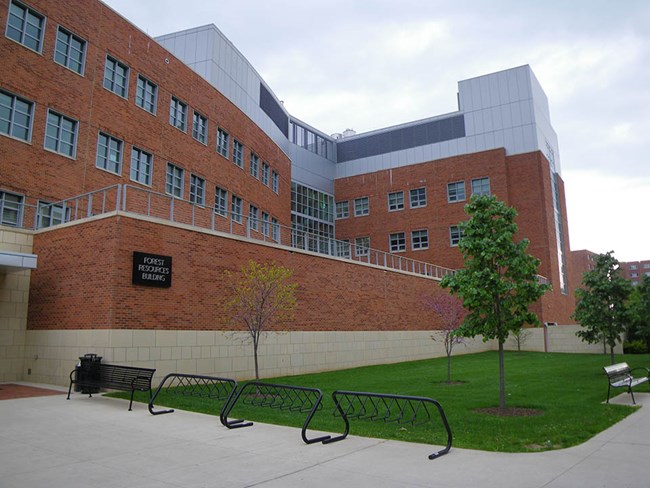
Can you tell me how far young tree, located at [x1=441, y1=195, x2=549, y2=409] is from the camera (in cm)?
1121

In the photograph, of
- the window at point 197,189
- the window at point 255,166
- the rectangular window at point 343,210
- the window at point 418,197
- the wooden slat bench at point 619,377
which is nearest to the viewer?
the wooden slat bench at point 619,377

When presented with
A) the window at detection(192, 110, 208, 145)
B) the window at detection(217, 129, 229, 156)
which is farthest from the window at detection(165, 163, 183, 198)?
the window at detection(217, 129, 229, 156)

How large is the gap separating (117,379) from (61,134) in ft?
42.0

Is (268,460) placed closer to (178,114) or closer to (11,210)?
(11,210)

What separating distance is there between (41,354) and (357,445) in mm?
13325

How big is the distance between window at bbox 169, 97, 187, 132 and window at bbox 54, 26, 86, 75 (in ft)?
16.9

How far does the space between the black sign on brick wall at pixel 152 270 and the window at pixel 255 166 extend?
18.0 m

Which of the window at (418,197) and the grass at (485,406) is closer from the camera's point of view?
the grass at (485,406)

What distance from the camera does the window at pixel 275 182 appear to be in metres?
36.8

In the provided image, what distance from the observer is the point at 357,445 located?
765 centimetres

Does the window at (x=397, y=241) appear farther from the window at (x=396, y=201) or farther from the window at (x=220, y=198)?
the window at (x=220, y=198)

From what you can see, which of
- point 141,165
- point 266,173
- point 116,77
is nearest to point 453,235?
point 266,173

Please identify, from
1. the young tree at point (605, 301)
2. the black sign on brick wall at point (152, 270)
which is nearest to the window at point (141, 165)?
the black sign on brick wall at point (152, 270)

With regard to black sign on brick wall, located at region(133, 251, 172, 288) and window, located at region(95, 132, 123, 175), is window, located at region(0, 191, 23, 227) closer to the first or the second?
window, located at region(95, 132, 123, 175)
